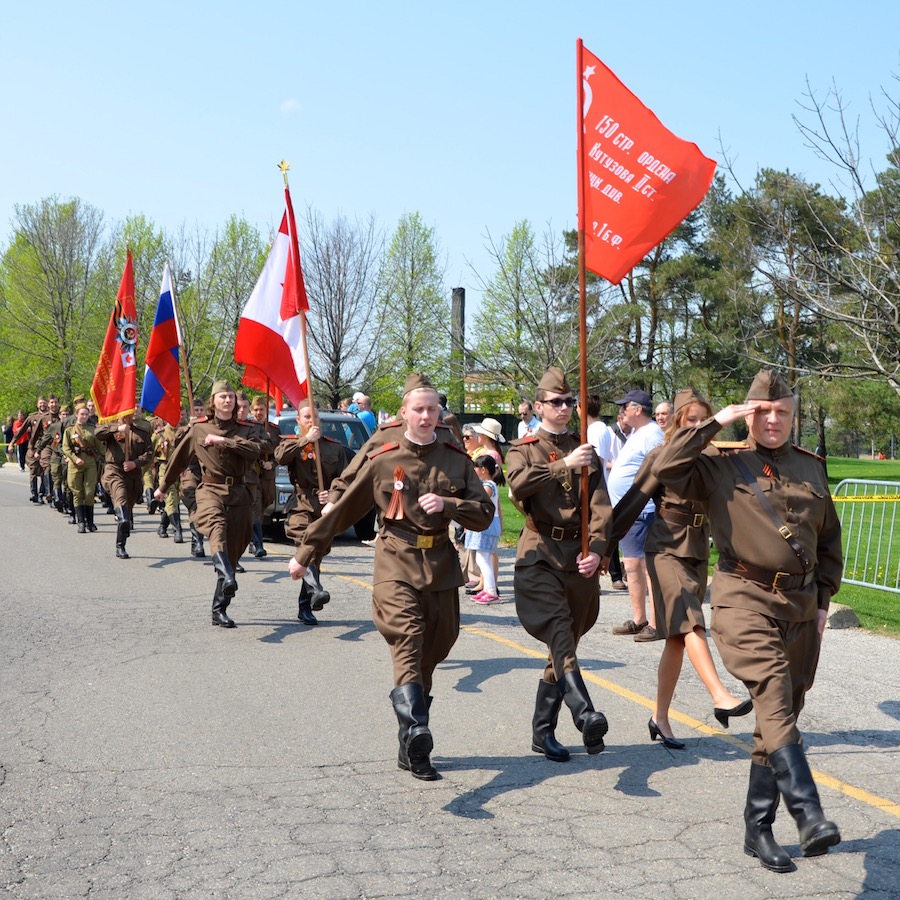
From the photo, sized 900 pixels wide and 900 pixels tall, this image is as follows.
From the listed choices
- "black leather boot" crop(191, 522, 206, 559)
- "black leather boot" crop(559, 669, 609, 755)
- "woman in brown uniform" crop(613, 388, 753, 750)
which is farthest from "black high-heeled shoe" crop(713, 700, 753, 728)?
"black leather boot" crop(191, 522, 206, 559)

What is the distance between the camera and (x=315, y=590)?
972 centimetres

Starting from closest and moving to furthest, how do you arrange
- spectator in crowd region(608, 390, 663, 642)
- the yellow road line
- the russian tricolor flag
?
the yellow road line → spectator in crowd region(608, 390, 663, 642) → the russian tricolor flag

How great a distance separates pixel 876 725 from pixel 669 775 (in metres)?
1.70

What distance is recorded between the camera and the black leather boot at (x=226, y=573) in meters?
9.48

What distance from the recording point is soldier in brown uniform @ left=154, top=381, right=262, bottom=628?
9812mm

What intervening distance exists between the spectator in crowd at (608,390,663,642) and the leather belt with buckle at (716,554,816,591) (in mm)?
4134

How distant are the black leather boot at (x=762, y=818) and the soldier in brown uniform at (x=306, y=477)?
563 cm

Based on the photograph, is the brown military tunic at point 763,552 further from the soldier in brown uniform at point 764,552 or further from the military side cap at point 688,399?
the military side cap at point 688,399

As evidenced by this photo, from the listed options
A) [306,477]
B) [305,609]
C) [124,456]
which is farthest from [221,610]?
[124,456]

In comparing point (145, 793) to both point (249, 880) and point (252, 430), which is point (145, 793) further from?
point (252, 430)

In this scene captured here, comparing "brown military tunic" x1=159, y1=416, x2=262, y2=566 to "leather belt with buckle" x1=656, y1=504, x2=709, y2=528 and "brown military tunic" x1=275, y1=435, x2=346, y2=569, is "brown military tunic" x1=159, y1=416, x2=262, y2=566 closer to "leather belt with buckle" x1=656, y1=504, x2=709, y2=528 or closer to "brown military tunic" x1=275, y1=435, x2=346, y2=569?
"brown military tunic" x1=275, y1=435, x2=346, y2=569

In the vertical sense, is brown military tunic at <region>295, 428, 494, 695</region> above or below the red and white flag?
below

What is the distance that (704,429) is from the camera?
465cm

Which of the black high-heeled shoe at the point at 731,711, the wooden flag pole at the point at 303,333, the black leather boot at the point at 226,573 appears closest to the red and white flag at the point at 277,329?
the wooden flag pole at the point at 303,333
